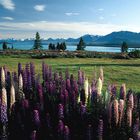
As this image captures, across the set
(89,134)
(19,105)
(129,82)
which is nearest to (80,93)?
(19,105)

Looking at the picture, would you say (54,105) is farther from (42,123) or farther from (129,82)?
(129,82)

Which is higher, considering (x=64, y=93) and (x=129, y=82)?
(x=64, y=93)

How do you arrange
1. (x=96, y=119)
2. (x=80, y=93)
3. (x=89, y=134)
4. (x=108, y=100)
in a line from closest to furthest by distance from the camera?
(x=89, y=134) < (x=96, y=119) < (x=108, y=100) < (x=80, y=93)

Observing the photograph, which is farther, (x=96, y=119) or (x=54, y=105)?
(x=54, y=105)

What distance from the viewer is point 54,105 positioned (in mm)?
6715

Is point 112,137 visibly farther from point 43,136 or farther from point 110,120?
point 43,136

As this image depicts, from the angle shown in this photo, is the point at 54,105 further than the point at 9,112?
Yes

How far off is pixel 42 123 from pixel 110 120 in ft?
3.92


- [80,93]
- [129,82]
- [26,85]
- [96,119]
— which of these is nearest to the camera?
[96,119]

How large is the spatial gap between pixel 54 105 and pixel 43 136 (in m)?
1.09

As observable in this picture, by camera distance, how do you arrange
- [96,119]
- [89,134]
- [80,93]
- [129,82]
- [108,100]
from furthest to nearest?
[129,82]
[80,93]
[108,100]
[96,119]
[89,134]

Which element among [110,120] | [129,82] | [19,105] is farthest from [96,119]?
[129,82]

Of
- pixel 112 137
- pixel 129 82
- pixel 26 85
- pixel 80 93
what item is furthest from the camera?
pixel 129 82

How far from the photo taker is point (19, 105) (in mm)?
6695
